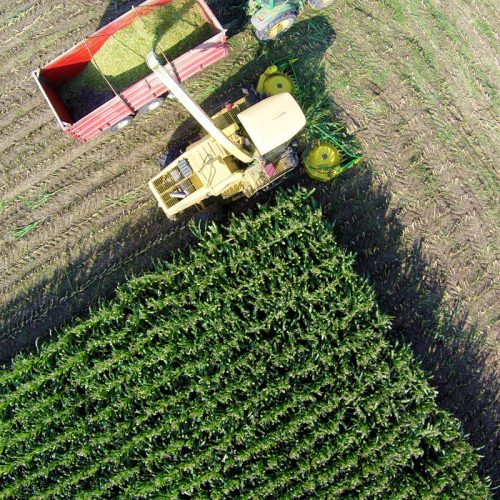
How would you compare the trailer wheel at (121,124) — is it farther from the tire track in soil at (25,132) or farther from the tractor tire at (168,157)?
the tire track in soil at (25,132)

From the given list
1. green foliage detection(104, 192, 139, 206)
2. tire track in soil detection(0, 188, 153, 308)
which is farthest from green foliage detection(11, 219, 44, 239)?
green foliage detection(104, 192, 139, 206)

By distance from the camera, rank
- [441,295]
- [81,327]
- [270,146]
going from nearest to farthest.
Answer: [270,146] < [81,327] < [441,295]

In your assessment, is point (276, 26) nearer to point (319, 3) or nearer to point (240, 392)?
point (319, 3)

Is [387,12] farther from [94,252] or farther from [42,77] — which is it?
[94,252]

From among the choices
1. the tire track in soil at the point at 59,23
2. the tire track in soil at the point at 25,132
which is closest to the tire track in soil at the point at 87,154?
the tire track in soil at the point at 25,132

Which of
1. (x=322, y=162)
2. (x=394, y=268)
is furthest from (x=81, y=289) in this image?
(x=394, y=268)

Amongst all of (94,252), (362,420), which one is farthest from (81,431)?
(362,420)
